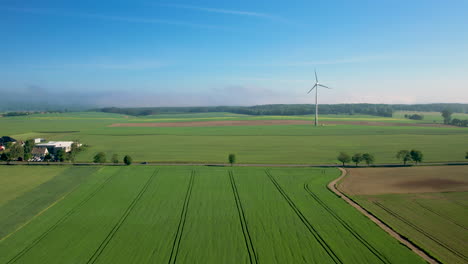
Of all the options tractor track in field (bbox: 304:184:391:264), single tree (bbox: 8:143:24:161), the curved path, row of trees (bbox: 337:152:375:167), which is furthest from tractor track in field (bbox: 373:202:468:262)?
single tree (bbox: 8:143:24:161)

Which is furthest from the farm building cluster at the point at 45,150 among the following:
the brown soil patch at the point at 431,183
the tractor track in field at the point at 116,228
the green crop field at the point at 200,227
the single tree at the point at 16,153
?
the brown soil patch at the point at 431,183

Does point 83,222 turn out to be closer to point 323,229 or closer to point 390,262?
point 323,229

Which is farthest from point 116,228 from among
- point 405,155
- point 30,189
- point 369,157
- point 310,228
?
point 405,155

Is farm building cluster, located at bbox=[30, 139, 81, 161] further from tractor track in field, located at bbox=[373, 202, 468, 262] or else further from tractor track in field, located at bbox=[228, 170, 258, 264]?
tractor track in field, located at bbox=[373, 202, 468, 262]

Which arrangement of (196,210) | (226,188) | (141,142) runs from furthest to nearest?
(141,142), (226,188), (196,210)

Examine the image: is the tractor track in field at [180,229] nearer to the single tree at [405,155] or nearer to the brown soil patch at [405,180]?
the brown soil patch at [405,180]

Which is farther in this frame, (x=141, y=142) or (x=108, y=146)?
(x=141, y=142)

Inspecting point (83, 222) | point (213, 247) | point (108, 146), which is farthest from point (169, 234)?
point (108, 146)

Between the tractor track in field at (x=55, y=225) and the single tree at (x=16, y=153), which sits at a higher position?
the single tree at (x=16, y=153)

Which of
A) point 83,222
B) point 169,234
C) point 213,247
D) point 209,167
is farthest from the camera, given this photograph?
point 209,167
